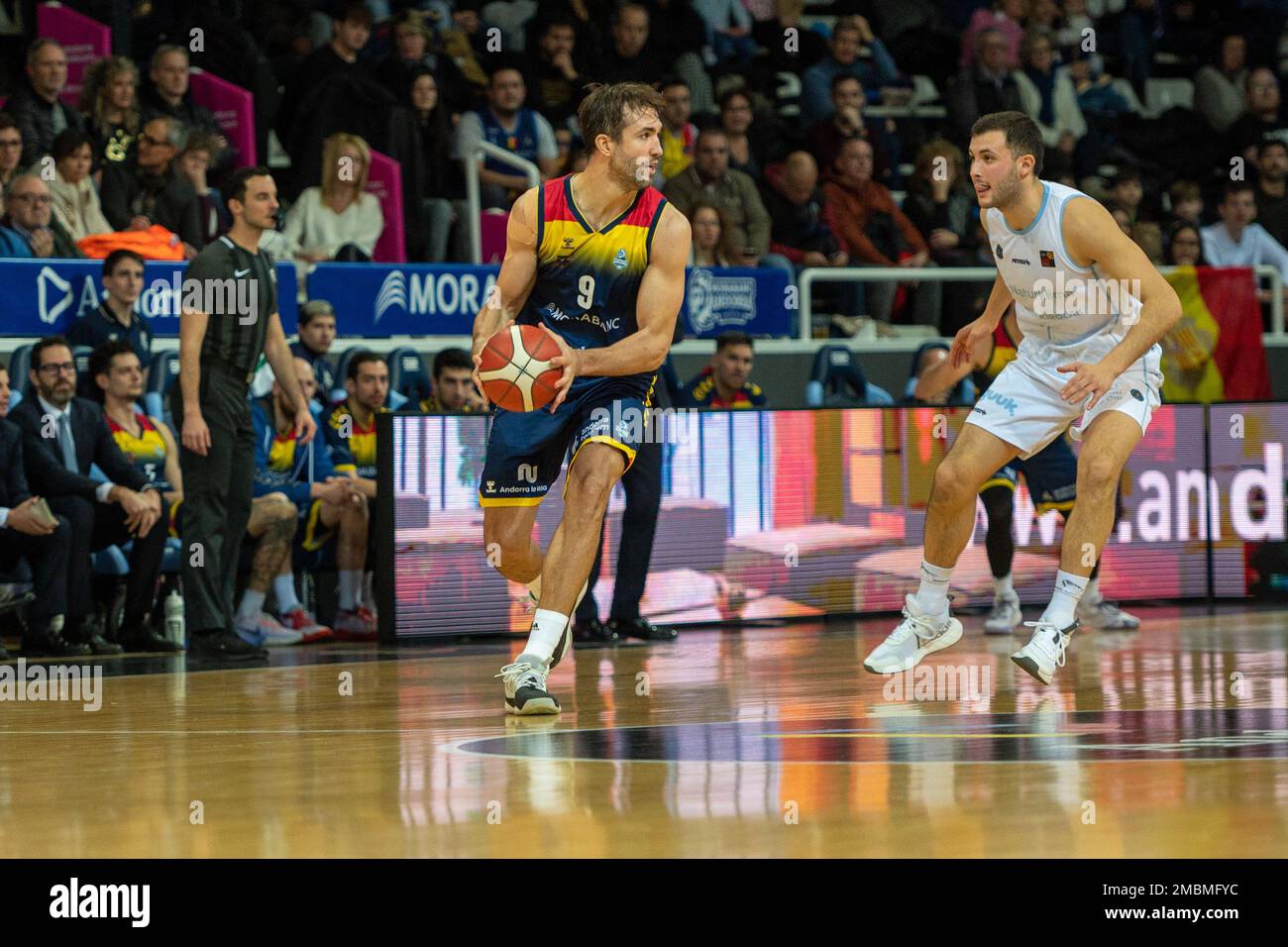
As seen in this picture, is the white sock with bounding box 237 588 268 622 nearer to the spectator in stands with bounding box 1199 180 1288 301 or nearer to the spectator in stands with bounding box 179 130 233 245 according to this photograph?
the spectator in stands with bounding box 179 130 233 245

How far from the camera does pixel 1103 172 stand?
19.0m

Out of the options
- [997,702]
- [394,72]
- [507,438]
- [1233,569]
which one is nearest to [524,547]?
[507,438]

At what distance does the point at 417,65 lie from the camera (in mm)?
14688

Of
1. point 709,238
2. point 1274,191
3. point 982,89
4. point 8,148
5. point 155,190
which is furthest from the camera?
point 1274,191

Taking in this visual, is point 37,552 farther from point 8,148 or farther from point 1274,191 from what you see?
point 1274,191

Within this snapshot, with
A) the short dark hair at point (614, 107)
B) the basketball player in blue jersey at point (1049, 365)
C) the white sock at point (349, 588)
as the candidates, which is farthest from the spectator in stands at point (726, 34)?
the short dark hair at point (614, 107)

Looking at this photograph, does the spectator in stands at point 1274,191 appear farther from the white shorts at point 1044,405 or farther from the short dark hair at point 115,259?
the short dark hair at point 115,259

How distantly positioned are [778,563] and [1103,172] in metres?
8.70

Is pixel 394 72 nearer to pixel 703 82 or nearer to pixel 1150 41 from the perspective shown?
pixel 703 82

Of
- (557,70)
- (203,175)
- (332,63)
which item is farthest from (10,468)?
(557,70)

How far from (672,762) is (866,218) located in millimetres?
10721

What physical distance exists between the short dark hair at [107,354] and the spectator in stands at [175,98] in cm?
244

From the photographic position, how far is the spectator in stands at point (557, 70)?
15984 mm

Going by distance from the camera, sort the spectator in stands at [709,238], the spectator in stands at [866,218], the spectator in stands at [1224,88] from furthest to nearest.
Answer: the spectator in stands at [1224,88], the spectator in stands at [866,218], the spectator in stands at [709,238]
